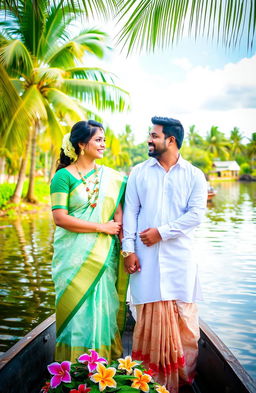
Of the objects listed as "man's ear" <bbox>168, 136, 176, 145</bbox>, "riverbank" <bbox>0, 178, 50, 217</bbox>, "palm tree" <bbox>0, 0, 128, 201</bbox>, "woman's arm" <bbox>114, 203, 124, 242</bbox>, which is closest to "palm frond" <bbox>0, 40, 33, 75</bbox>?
"palm tree" <bbox>0, 0, 128, 201</bbox>

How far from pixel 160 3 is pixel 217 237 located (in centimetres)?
891

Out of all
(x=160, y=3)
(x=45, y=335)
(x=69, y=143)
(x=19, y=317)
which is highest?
(x=160, y=3)

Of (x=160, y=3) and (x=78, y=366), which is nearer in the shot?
(x=78, y=366)

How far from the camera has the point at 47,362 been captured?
3045mm

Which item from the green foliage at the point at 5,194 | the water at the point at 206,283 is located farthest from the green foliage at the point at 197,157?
the water at the point at 206,283

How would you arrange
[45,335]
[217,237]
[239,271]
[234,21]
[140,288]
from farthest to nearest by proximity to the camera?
[217,237] < [239,271] < [45,335] < [140,288] < [234,21]

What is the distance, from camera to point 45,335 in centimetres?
302

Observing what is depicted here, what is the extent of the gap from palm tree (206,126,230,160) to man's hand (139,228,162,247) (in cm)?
6499

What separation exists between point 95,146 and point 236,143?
70250 mm

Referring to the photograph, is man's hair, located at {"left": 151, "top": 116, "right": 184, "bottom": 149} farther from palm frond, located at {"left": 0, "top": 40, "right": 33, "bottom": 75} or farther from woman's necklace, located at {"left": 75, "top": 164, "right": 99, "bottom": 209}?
palm frond, located at {"left": 0, "top": 40, "right": 33, "bottom": 75}

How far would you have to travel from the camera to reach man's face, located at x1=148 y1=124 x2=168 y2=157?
2.75 m

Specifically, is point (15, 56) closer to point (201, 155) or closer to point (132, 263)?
point (132, 263)

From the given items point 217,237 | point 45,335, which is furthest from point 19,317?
point 217,237

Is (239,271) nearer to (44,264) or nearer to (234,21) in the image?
(44,264)
